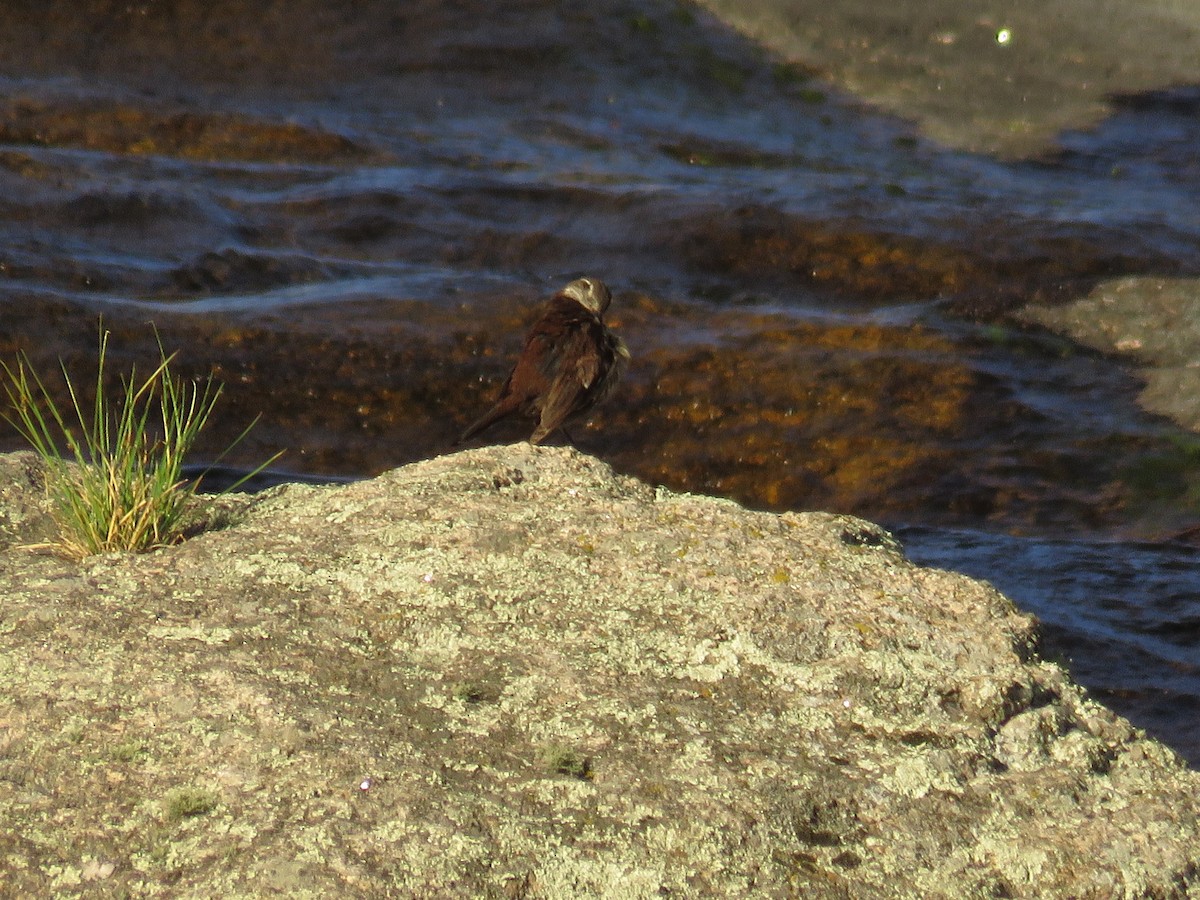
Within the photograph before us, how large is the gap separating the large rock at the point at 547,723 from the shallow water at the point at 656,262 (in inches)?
109

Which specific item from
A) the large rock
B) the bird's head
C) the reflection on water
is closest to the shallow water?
the reflection on water

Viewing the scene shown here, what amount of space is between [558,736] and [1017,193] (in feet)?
34.5

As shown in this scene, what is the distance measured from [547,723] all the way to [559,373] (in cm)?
362

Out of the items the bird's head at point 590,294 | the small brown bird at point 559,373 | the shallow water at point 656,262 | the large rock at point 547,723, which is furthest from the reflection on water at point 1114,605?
the large rock at point 547,723

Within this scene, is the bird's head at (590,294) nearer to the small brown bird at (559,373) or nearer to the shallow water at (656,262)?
the shallow water at (656,262)

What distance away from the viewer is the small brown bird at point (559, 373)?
6355 mm

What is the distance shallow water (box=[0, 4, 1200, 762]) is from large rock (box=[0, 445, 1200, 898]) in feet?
9.07

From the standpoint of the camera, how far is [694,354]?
8633 mm

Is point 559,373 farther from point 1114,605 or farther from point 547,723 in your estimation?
point 547,723

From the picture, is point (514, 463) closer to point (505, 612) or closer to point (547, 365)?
point (505, 612)

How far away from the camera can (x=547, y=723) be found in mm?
2854

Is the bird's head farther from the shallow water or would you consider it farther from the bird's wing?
the bird's wing

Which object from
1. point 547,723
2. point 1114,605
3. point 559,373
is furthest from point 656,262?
point 547,723

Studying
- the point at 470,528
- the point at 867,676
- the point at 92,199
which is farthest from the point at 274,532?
the point at 92,199
